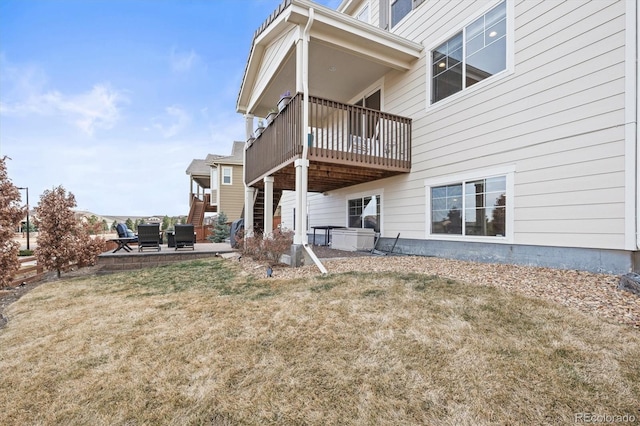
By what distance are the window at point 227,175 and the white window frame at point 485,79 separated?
1645cm

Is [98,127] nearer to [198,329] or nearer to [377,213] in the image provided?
[377,213]

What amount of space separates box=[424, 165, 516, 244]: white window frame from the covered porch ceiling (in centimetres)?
346

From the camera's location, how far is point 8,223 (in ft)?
18.8

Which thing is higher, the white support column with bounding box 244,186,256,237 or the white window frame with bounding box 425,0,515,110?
the white window frame with bounding box 425,0,515,110

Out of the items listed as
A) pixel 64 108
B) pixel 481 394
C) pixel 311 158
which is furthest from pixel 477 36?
pixel 64 108

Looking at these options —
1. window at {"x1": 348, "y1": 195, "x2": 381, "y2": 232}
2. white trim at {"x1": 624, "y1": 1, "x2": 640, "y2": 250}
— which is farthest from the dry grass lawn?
window at {"x1": 348, "y1": 195, "x2": 381, "y2": 232}

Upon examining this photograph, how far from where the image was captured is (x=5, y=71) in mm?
11883

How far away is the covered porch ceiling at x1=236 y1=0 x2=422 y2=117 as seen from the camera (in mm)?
6320

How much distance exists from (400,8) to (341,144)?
4.96 meters

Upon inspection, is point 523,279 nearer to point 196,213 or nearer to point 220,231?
point 220,231

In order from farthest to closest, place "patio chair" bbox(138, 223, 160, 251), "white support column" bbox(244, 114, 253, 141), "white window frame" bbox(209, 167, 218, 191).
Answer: "white window frame" bbox(209, 167, 218, 191) → "white support column" bbox(244, 114, 253, 141) → "patio chair" bbox(138, 223, 160, 251)

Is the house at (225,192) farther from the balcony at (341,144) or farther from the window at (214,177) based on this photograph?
the balcony at (341,144)

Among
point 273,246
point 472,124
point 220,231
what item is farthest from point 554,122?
point 220,231

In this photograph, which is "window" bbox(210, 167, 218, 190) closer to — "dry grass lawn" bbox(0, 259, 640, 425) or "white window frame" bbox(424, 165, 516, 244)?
"white window frame" bbox(424, 165, 516, 244)
